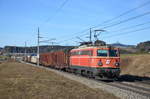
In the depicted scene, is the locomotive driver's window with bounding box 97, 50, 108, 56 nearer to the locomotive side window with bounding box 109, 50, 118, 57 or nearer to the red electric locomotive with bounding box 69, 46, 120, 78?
the red electric locomotive with bounding box 69, 46, 120, 78

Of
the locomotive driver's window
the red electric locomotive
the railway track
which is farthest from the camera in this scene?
the locomotive driver's window

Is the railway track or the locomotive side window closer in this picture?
the railway track

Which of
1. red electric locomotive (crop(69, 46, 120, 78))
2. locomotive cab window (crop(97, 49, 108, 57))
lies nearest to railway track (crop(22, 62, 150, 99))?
red electric locomotive (crop(69, 46, 120, 78))

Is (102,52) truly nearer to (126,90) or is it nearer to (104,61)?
(104,61)

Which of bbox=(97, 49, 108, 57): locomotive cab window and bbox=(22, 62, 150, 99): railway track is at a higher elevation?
bbox=(97, 49, 108, 57): locomotive cab window

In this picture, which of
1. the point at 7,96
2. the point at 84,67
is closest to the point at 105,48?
the point at 84,67

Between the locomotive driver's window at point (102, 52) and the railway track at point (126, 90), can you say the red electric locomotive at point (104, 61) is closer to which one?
the locomotive driver's window at point (102, 52)

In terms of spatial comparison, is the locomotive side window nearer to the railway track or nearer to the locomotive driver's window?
the locomotive driver's window

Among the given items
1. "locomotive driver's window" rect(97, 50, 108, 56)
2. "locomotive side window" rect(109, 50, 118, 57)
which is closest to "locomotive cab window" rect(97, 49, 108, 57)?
"locomotive driver's window" rect(97, 50, 108, 56)

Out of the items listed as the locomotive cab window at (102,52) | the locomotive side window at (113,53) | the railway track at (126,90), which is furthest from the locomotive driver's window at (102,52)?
the railway track at (126,90)

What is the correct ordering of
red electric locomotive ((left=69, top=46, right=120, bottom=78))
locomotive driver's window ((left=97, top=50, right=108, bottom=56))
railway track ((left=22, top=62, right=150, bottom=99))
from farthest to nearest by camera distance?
locomotive driver's window ((left=97, top=50, right=108, bottom=56)) → red electric locomotive ((left=69, top=46, right=120, bottom=78)) → railway track ((left=22, top=62, right=150, bottom=99))

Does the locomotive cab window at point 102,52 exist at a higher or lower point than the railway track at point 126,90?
higher

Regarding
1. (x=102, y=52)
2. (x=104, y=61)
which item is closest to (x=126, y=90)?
(x=104, y=61)

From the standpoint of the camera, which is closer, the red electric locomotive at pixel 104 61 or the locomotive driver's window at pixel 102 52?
the red electric locomotive at pixel 104 61
